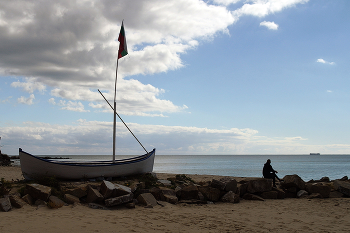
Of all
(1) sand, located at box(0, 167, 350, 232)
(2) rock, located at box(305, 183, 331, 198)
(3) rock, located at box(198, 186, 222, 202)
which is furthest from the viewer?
(2) rock, located at box(305, 183, 331, 198)

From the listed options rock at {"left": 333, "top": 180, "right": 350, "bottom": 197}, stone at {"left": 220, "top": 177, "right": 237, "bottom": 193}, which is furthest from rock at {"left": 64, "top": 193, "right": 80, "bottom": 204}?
rock at {"left": 333, "top": 180, "right": 350, "bottom": 197}

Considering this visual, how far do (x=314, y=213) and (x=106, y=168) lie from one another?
9.97 meters

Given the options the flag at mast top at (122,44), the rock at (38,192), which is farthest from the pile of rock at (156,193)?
the flag at mast top at (122,44)

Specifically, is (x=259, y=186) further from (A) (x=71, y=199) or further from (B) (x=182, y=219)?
(A) (x=71, y=199)

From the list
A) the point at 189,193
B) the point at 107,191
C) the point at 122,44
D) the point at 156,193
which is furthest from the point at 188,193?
the point at 122,44

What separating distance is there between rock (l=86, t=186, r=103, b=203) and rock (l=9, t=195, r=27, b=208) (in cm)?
220

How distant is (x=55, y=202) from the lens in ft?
31.9

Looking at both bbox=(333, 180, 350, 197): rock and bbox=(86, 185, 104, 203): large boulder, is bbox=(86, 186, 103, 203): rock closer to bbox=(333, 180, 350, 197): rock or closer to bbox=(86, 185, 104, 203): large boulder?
bbox=(86, 185, 104, 203): large boulder

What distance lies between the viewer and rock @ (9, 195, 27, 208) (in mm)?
9273

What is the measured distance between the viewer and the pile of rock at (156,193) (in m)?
9.93

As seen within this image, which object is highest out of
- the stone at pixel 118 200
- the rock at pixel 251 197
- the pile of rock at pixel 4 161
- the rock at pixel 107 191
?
the rock at pixel 107 191

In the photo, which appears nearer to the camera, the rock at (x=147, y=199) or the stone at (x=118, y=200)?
the stone at (x=118, y=200)

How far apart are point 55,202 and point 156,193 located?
4.13m

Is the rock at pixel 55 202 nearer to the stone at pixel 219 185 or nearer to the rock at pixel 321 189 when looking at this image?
the stone at pixel 219 185
